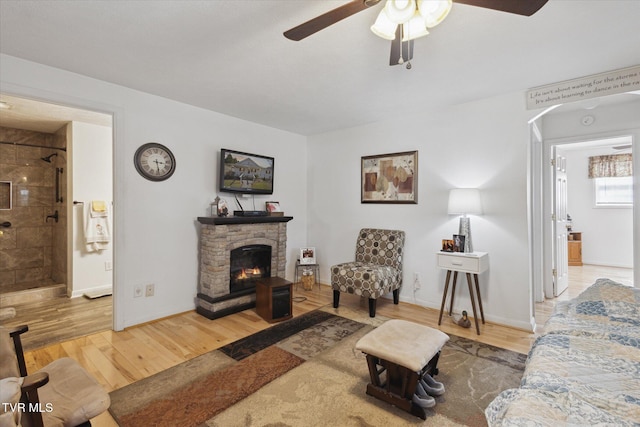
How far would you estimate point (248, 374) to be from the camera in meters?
2.20

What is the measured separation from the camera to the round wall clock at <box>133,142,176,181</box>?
3082 mm

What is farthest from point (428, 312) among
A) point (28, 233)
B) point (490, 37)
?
point (28, 233)

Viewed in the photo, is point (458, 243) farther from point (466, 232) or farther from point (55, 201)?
point (55, 201)

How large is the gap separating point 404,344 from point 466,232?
180cm

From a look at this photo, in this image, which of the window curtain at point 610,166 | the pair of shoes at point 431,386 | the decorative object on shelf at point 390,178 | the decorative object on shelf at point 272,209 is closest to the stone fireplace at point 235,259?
the decorative object on shelf at point 272,209

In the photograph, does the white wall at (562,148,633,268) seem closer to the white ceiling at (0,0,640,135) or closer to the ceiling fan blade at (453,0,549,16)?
the white ceiling at (0,0,640,135)

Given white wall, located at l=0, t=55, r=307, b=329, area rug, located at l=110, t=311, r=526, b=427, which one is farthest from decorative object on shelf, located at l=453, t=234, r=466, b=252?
white wall, located at l=0, t=55, r=307, b=329

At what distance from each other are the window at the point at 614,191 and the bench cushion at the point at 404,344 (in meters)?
6.67

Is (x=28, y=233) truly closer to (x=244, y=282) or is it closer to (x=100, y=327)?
(x=100, y=327)

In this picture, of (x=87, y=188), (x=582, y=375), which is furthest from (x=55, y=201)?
(x=582, y=375)

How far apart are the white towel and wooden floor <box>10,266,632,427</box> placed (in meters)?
1.78

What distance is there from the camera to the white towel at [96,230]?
13.6 ft

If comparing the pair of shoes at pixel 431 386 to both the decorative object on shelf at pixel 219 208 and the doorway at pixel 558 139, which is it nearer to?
the doorway at pixel 558 139

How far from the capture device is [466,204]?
10.1 ft
